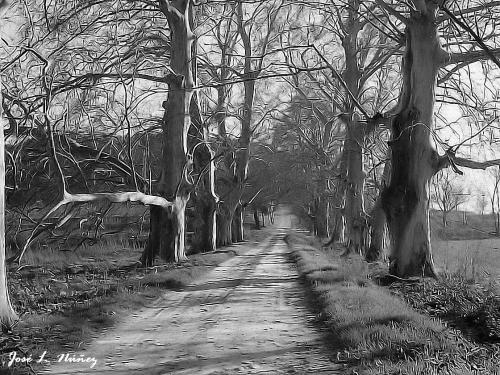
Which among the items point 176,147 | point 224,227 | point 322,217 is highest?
point 176,147

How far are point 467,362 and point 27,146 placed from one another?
54.2 feet

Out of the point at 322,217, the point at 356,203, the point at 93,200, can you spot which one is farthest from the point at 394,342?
the point at 322,217

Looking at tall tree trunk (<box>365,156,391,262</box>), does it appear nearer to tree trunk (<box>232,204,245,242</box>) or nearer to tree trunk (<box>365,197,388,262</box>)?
tree trunk (<box>365,197,388,262</box>)

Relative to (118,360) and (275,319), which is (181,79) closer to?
(275,319)

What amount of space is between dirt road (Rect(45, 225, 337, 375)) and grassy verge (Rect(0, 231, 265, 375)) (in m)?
0.32

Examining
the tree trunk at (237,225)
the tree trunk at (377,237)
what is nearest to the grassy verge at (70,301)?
the tree trunk at (377,237)

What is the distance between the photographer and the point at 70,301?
11039 mm

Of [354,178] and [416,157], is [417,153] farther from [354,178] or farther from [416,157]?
[354,178]

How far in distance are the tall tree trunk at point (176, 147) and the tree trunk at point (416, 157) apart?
798 centimetres

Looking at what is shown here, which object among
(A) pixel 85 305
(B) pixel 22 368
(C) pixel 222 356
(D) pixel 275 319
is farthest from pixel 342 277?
(B) pixel 22 368

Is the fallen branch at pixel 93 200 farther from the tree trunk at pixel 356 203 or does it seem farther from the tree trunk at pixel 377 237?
the tree trunk at pixel 356 203

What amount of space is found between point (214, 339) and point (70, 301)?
17.1 ft

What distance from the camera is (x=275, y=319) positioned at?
27.6 feet

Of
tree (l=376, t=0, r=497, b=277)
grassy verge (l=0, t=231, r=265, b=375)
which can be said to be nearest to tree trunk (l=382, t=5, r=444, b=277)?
tree (l=376, t=0, r=497, b=277)
